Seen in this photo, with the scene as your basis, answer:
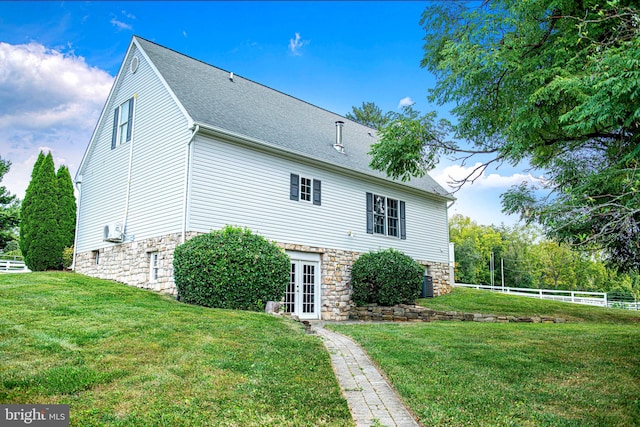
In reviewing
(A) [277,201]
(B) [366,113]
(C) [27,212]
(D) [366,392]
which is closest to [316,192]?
(A) [277,201]

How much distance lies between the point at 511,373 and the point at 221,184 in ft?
27.9

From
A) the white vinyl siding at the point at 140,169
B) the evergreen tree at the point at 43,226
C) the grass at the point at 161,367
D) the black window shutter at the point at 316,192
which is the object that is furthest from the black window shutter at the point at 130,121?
the grass at the point at 161,367

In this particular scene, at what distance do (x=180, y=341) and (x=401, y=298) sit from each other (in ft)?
30.8

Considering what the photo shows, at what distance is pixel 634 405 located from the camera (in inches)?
188

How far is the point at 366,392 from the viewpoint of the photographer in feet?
16.5

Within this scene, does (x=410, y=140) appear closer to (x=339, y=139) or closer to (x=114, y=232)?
(x=339, y=139)

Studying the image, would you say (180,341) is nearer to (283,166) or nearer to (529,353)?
(529,353)

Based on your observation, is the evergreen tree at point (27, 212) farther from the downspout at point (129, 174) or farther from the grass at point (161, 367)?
the grass at point (161, 367)

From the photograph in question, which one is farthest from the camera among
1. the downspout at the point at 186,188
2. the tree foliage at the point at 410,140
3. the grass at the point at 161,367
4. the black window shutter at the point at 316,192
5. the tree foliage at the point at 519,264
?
the tree foliage at the point at 519,264

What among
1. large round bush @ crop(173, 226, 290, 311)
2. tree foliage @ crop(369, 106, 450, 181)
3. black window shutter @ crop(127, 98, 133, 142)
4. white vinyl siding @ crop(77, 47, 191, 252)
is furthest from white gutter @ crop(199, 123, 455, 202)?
tree foliage @ crop(369, 106, 450, 181)

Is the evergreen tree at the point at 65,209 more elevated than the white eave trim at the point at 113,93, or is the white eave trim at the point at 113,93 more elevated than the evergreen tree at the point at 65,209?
the white eave trim at the point at 113,93

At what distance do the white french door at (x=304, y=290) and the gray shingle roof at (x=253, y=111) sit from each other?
3.28m

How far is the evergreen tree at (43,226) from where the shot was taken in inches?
707

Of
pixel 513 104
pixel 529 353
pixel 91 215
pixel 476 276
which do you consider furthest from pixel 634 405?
pixel 476 276
